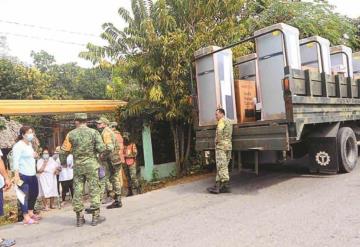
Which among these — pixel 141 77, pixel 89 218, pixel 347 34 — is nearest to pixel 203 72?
pixel 141 77

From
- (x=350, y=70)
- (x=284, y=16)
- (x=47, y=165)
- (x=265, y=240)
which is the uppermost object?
(x=284, y=16)

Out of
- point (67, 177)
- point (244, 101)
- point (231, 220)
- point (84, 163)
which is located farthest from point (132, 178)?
point (231, 220)

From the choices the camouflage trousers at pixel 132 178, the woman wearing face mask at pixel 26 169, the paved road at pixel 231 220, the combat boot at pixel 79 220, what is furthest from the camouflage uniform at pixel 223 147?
the woman wearing face mask at pixel 26 169

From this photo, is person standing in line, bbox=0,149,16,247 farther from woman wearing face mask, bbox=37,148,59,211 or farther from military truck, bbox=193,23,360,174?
military truck, bbox=193,23,360,174

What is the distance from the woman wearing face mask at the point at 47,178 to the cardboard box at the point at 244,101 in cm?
373

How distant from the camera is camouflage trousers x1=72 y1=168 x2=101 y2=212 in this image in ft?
17.3

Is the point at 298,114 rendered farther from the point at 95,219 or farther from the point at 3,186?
the point at 3,186

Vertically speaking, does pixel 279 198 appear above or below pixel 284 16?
below

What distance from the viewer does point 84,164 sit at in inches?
209

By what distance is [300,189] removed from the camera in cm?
652

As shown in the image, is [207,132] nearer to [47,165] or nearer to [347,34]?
[47,165]

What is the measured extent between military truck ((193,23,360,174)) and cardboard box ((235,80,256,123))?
13 centimetres

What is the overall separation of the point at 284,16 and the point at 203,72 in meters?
7.24

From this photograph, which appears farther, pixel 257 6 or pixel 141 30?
pixel 257 6
